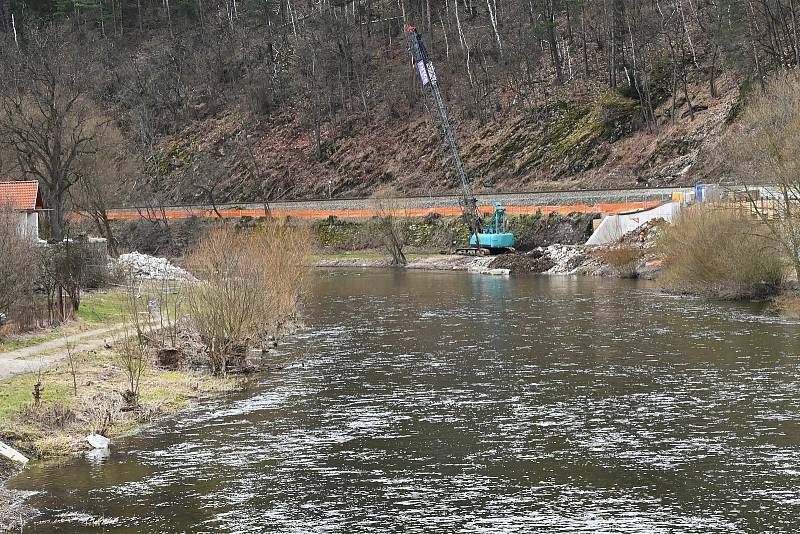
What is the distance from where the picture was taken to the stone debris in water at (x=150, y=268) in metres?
49.9

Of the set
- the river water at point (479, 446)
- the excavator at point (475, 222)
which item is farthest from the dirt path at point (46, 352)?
the excavator at point (475, 222)

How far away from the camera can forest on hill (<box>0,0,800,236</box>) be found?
72.9 m

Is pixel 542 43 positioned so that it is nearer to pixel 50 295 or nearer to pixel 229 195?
pixel 229 195

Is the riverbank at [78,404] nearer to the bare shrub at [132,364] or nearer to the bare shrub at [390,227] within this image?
the bare shrub at [132,364]

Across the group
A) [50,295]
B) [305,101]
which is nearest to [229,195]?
[305,101]

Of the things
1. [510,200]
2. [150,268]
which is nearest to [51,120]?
[150,268]

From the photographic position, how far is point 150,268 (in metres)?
53.3

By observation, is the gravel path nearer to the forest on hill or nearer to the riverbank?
the forest on hill

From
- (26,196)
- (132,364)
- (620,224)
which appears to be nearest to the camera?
(132,364)

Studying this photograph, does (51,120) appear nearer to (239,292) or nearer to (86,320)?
(86,320)

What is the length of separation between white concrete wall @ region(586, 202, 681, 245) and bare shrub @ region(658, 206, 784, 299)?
56.2ft

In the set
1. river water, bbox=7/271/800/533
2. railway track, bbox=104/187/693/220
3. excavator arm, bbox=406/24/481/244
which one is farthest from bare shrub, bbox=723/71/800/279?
excavator arm, bbox=406/24/481/244

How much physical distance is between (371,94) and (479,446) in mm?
102688

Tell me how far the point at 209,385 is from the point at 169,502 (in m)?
10.2
